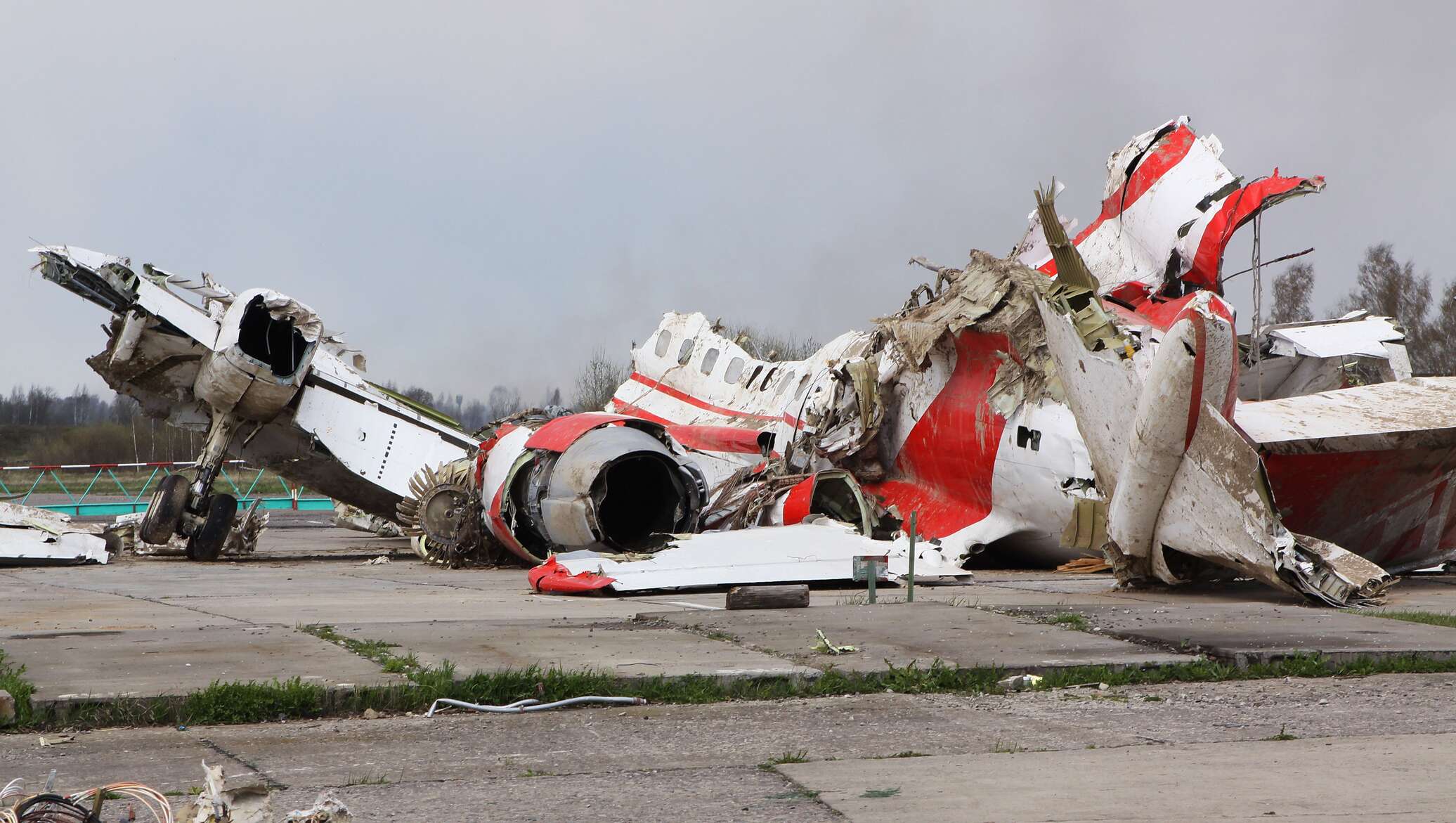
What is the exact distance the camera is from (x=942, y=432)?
1378cm

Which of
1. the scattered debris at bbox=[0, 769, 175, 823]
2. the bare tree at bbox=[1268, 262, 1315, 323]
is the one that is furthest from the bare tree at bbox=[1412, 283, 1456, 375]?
the scattered debris at bbox=[0, 769, 175, 823]

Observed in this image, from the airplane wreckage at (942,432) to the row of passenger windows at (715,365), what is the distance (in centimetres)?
5

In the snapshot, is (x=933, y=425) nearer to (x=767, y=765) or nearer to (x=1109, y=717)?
(x=1109, y=717)

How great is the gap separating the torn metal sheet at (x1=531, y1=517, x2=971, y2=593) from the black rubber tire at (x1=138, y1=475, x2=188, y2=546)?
8.38 metres

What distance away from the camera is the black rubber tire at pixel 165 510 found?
16.9 meters

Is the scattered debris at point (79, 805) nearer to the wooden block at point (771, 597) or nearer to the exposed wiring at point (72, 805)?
the exposed wiring at point (72, 805)

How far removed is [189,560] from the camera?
1744 cm

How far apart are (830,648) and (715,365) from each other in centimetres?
1365

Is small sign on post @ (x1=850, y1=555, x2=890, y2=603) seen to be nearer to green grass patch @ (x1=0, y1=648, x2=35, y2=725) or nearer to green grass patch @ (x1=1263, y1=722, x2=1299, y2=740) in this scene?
green grass patch @ (x1=1263, y1=722, x2=1299, y2=740)

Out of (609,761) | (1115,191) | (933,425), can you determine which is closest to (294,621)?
(609,761)

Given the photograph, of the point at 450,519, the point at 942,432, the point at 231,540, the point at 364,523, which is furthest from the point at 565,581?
the point at 364,523

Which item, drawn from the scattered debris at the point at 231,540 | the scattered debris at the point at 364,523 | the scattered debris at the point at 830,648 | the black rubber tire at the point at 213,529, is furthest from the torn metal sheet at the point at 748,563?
the scattered debris at the point at 364,523

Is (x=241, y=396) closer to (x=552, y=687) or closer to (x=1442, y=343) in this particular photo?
(x=552, y=687)

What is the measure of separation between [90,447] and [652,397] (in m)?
38.3
